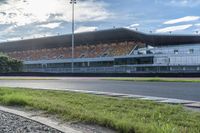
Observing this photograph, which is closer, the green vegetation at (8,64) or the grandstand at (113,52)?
the grandstand at (113,52)

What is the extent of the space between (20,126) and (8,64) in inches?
2573

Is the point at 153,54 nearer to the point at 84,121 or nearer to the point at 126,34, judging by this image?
the point at 126,34

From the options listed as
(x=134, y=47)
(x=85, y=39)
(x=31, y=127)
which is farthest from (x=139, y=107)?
(x=85, y=39)

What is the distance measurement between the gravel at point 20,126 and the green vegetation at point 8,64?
2442 inches

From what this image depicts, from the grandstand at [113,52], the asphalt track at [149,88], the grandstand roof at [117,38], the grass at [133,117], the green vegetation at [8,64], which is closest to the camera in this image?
the grass at [133,117]

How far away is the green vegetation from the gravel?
62015 millimetres

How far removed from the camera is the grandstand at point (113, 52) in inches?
2731

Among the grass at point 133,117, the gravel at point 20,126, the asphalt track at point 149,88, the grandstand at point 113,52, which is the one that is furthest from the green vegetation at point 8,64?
the gravel at point 20,126

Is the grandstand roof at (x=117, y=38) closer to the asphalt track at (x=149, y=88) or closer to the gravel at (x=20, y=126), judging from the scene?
the asphalt track at (x=149, y=88)

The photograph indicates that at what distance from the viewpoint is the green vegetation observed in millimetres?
70938

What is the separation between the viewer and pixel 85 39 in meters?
100

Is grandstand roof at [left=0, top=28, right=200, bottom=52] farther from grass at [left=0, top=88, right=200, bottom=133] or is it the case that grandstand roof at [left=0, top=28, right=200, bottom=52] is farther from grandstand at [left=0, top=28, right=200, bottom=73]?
grass at [left=0, top=88, right=200, bottom=133]

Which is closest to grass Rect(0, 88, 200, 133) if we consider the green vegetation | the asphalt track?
the asphalt track

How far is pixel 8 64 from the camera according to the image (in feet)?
237
